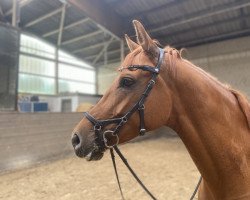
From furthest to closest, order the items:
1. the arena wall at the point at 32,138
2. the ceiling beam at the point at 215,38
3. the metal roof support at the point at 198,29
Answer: the ceiling beam at the point at 215,38 → the metal roof support at the point at 198,29 → the arena wall at the point at 32,138

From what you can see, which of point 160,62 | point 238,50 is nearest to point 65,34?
point 238,50

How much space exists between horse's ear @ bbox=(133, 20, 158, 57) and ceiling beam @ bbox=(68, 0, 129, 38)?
6391 mm

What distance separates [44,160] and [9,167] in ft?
3.09

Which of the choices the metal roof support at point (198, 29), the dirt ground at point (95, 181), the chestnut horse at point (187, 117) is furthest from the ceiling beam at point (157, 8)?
the chestnut horse at point (187, 117)

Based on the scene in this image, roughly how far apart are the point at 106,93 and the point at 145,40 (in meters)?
0.31

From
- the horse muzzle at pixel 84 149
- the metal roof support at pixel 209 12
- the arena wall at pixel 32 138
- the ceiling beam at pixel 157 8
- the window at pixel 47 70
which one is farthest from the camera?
the window at pixel 47 70

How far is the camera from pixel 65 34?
40.6 feet

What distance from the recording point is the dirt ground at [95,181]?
343 cm

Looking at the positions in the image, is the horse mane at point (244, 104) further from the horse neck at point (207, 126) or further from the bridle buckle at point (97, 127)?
the bridle buckle at point (97, 127)

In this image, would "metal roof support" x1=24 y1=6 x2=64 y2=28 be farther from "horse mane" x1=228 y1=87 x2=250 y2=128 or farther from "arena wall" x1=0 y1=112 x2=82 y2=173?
"horse mane" x1=228 y1=87 x2=250 y2=128

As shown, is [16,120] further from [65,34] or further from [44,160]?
[65,34]

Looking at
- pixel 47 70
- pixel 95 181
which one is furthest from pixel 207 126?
pixel 47 70

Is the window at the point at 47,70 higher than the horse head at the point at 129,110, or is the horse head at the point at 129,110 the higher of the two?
the window at the point at 47,70

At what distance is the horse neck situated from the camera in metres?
1.17
